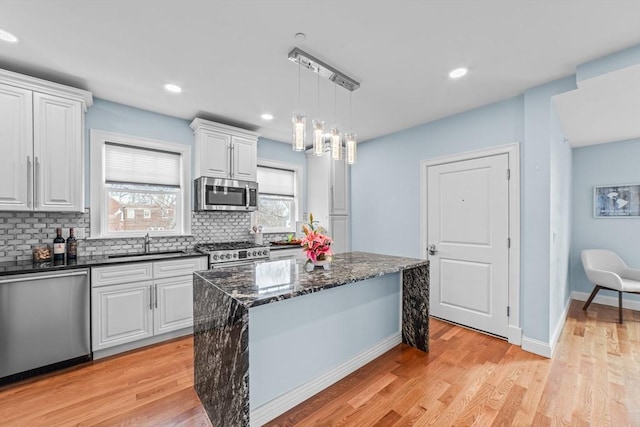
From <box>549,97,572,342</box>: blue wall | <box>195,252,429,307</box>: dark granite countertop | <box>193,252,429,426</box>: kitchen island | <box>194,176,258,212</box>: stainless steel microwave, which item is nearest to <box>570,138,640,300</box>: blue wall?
<box>549,97,572,342</box>: blue wall

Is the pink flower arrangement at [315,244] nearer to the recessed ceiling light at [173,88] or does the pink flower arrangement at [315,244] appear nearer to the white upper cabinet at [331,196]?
the recessed ceiling light at [173,88]

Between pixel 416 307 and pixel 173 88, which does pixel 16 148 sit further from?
pixel 416 307

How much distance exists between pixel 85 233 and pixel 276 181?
8.50 feet

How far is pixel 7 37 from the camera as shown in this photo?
200cm

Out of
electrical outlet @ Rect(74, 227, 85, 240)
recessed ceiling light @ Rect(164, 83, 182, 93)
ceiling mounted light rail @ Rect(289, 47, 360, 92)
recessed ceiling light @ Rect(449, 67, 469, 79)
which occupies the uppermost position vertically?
recessed ceiling light @ Rect(164, 83, 182, 93)

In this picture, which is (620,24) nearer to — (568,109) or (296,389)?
(568,109)

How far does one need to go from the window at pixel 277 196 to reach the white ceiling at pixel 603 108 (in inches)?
141

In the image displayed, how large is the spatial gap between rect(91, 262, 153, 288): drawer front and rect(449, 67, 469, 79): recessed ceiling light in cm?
347

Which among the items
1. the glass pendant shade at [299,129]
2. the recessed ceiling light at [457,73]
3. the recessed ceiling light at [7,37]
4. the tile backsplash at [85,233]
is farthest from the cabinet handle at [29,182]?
the recessed ceiling light at [457,73]

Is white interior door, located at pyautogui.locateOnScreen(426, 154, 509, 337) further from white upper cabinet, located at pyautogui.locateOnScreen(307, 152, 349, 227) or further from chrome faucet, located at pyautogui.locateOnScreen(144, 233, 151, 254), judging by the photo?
chrome faucet, located at pyautogui.locateOnScreen(144, 233, 151, 254)

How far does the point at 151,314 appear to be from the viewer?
2.87 meters

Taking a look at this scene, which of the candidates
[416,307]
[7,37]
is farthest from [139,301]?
[416,307]

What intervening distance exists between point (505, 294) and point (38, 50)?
4.82 metres

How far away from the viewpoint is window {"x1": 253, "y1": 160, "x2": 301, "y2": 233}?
454cm
